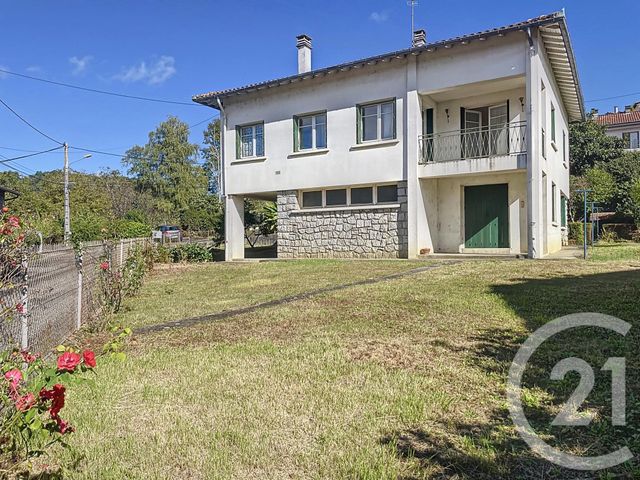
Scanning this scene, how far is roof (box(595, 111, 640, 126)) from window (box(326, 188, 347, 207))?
132ft

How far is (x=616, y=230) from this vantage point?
2322 centimetres

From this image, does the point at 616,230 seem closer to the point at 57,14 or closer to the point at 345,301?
the point at 345,301

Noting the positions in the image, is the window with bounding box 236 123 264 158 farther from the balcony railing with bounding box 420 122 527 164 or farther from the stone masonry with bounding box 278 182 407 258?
the balcony railing with bounding box 420 122 527 164

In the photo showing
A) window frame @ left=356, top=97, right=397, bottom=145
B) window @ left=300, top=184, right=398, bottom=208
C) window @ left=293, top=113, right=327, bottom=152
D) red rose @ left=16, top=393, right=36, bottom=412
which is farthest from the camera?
window @ left=293, top=113, right=327, bottom=152

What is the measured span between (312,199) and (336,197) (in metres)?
1.03

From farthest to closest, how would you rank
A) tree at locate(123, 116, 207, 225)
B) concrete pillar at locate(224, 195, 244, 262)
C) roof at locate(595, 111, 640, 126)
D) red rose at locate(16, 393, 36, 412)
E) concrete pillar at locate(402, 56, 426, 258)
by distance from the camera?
1. tree at locate(123, 116, 207, 225)
2. roof at locate(595, 111, 640, 126)
3. concrete pillar at locate(224, 195, 244, 262)
4. concrete pillar at locate(402, 56, 426, 258)
5. red rose at locate(16, 393, 36, 412)

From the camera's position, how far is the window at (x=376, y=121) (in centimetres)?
1541

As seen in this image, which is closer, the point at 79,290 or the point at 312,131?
the point at 79,290

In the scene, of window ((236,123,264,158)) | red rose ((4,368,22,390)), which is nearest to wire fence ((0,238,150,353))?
red rose ((4,368,22,390))

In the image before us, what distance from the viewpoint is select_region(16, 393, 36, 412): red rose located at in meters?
1.85

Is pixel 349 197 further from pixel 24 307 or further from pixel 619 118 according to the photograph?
pixel 619 118

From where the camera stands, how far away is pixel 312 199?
1731cm

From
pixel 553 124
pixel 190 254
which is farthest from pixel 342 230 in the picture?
A: pixel 553 124

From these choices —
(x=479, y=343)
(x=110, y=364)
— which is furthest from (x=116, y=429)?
(x=479, y=343)
